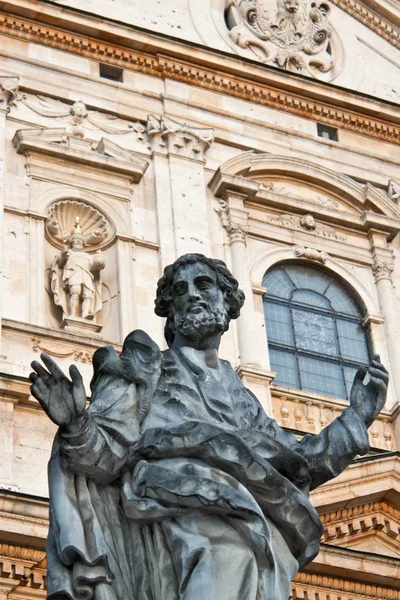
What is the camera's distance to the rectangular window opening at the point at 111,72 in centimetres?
1855

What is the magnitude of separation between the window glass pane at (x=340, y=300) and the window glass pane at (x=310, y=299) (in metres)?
0.08

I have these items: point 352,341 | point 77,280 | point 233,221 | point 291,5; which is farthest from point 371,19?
point 77,280

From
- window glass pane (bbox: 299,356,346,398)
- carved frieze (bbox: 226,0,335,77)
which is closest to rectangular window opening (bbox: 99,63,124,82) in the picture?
carved frieze (bbox: 226,0,335,77)

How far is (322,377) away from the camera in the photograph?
56.7ft

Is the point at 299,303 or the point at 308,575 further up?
the point at 299,303

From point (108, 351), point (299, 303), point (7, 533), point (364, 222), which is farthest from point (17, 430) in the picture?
point (108, 351)

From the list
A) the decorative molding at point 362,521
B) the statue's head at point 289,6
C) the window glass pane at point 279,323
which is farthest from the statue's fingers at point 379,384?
the statue's head at point 289,6

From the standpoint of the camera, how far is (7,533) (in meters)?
13.2

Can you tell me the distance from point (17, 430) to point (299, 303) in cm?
425

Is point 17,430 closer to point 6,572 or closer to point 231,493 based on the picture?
point 6,572

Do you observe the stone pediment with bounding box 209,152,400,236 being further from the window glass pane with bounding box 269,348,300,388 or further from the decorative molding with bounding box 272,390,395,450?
the decorative molding with bounding box 272,390,395,450

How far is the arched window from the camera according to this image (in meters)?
17.2

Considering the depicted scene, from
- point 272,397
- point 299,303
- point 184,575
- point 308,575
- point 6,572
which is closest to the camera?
point 184,575

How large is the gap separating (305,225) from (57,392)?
12943 millimetres
